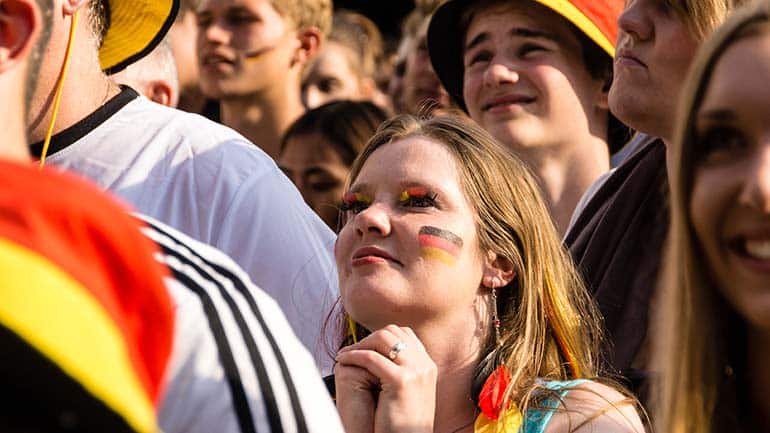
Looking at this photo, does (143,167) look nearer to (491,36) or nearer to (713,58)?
(713,58)

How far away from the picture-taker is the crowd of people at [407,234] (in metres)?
1.21

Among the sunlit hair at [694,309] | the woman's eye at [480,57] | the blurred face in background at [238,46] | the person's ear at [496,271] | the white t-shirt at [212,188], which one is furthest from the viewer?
the blurred face in background at [238,46]

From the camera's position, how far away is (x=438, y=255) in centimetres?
313

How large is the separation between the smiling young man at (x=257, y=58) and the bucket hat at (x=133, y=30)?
2.62 m

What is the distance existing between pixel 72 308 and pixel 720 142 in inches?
47.1

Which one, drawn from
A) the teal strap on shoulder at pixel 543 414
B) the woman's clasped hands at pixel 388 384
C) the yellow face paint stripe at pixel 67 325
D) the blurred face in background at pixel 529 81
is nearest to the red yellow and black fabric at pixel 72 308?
the yellow face paint stripe at pixel 67 325

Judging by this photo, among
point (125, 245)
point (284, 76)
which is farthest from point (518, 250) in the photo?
point (284, 76)

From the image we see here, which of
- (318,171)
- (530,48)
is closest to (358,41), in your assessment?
(318,171)

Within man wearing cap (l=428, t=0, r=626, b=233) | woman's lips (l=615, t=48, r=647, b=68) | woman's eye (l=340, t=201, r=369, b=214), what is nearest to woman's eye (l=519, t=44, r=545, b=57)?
man wearing cap (l=428, t=0, r=626, b=233)

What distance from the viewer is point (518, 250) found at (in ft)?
10.8

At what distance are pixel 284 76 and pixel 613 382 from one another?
3.40 metres

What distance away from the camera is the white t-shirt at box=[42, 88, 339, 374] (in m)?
3.03

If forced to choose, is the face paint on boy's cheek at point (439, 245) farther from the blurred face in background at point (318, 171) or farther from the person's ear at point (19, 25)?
the blurred face in background at point (318, 171)

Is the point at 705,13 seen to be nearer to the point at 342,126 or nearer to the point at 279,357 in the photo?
the point at 279,357
